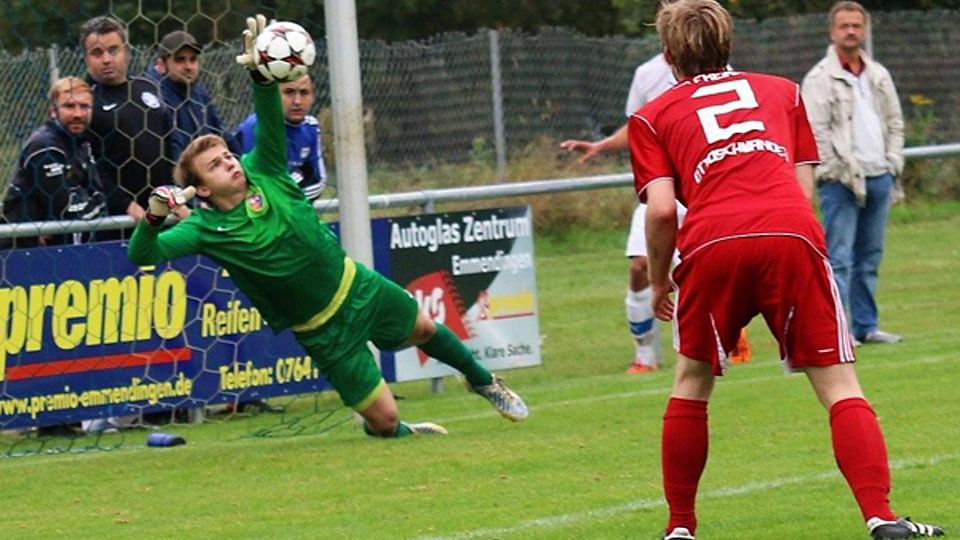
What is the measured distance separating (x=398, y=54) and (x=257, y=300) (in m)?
11.5

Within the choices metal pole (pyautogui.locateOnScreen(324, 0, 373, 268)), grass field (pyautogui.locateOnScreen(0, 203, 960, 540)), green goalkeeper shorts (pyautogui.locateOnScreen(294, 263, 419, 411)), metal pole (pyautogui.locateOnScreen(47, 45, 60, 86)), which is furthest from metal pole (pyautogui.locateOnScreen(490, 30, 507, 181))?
green goalkeeper shorts (pyautogui.locateOnScreen(294, 263, 419, 411))

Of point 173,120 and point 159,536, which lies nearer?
point 159,536

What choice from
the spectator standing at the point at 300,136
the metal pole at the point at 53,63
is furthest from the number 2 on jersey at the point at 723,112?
the metal pole at the point at 53,63

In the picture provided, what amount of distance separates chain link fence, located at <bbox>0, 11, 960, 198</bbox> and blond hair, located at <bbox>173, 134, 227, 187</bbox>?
1066 cm

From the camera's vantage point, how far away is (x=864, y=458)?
19.9ft

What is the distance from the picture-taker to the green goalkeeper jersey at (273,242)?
924cm

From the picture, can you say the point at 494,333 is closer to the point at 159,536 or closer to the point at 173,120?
the point at 173,120

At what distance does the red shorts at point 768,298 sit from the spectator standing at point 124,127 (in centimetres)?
543

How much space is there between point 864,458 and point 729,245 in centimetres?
76

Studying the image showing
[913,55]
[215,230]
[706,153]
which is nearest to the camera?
[706,153]

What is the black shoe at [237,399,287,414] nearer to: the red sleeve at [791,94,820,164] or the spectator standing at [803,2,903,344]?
the spectator standing at [803,2,903,344]

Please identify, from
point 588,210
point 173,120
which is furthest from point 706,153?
point 588,210

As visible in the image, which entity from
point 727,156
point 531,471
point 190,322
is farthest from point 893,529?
point 190,322

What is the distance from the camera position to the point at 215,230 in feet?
30.3
